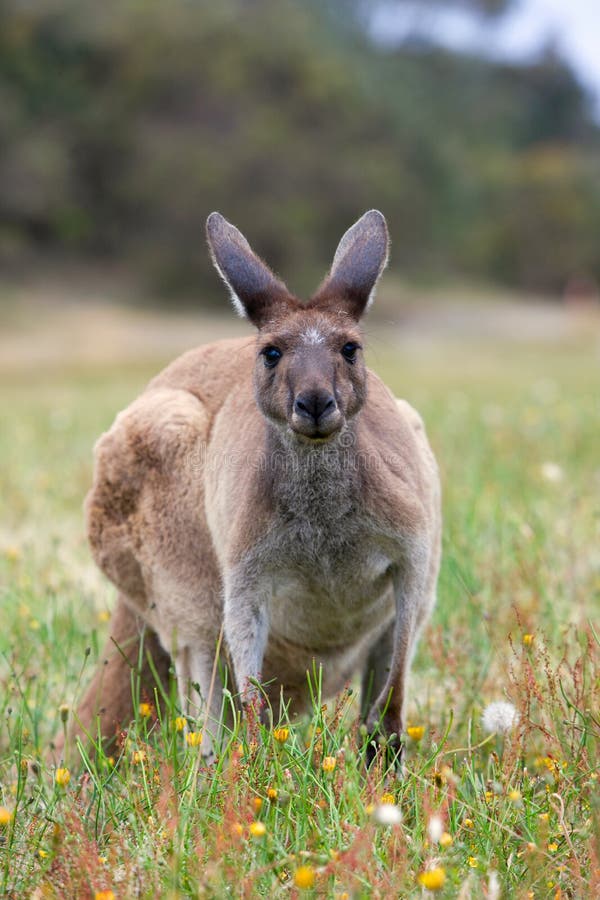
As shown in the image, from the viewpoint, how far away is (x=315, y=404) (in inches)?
111

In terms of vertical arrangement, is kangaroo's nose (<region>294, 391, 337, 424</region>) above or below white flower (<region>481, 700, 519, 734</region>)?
above

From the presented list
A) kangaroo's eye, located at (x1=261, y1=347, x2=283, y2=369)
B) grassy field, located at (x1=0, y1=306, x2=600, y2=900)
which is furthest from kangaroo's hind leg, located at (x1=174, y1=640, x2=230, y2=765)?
kangaroo's eye, located at (x1=261, y1=347, x2=283, y2=369)

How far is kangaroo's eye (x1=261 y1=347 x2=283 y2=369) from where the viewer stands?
10.1ft

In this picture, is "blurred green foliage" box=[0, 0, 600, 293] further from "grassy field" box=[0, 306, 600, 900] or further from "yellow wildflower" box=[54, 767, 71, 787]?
"yellow wildflower" box=[54, 767, 71, 787]

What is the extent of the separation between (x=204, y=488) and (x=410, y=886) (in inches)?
62.4

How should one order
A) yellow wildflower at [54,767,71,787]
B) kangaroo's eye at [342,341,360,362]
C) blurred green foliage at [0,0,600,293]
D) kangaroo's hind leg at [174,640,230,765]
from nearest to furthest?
yellow wildflower at [54,767,71,787] < kangaroo's eye at [342,341,360,362] < kangaroo's hind leg at [174,640,230,765] < blurred green foliage at [0,0,600,293]

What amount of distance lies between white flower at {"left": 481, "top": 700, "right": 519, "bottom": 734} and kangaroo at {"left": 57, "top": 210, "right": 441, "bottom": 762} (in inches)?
9.6

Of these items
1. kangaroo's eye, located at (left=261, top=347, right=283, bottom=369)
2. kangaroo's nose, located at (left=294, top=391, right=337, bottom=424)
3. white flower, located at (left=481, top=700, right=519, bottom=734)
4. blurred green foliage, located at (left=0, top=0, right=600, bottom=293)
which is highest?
blurred green foliage, located at (left=0, top=0, right=600, bottom=293)

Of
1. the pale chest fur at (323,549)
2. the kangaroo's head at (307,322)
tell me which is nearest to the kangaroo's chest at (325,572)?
the pale chest fur at (323,549)

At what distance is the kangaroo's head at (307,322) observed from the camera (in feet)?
9.59

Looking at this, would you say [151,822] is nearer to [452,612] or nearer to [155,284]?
[452,612]

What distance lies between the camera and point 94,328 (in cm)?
2566

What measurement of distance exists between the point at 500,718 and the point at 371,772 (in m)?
0.45

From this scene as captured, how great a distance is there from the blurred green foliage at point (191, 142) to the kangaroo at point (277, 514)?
2645cm
